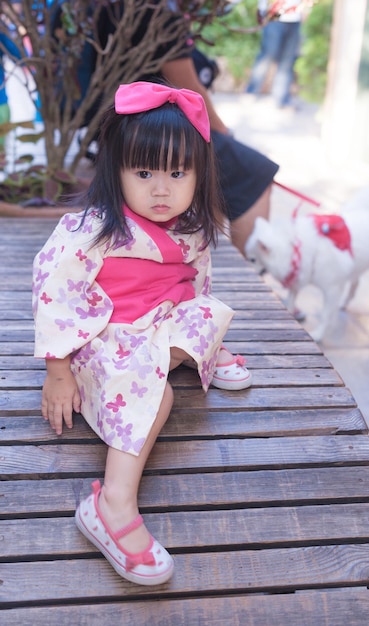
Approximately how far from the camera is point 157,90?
1599 mm

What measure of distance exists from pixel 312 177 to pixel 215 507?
519 centimetres

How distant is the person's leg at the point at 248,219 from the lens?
346 cm

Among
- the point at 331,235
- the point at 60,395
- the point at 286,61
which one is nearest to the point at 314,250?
the point at 331,235

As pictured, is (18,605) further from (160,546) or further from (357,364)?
(357,364)

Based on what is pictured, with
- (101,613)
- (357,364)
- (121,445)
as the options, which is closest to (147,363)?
(121,445)

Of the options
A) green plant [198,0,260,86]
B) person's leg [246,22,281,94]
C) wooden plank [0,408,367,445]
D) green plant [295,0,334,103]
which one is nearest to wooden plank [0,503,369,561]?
wooden plank [0,408,367,445]

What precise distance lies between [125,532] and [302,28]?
29.1 feet

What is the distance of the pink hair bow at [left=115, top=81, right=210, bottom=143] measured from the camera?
1580 millimetres

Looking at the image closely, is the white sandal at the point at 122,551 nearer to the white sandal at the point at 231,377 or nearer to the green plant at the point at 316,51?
the white sandal at the point at 231,377

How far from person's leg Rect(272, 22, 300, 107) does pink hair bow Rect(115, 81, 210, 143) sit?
8408 millimetres

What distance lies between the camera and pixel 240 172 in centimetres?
341

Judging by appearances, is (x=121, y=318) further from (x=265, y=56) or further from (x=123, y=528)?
(x=265, y=56)

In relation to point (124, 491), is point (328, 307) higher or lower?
lower

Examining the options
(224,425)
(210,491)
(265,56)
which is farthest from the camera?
(265,56)
